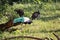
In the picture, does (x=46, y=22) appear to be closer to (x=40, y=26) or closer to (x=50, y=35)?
(x=40, y=26)

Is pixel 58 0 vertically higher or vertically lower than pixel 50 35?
lower

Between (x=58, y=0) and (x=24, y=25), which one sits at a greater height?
(x=24, y=25)

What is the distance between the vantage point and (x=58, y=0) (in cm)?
1627

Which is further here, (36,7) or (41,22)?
(36,7)

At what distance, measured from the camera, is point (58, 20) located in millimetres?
9953

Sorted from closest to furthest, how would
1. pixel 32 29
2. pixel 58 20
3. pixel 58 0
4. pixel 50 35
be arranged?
1. pixel 50 35
2. pixel 32 29
3. pixel 58 20
4. pixel 58 0

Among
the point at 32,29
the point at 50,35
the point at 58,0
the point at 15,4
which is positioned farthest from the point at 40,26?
the point at 58,0

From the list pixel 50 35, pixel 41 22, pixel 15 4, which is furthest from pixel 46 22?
pixel 15 4

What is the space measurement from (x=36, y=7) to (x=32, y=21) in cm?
286

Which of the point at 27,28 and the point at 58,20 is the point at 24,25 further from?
the point at 58,20

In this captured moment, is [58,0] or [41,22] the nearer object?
[41,22]

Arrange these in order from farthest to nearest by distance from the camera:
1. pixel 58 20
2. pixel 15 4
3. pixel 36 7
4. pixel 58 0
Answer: pixel 58 0, pixel 15 4, pixel 36 7, pixel 58 20

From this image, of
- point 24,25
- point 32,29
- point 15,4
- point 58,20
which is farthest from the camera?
point 15,4

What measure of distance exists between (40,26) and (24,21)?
2.32 ft
